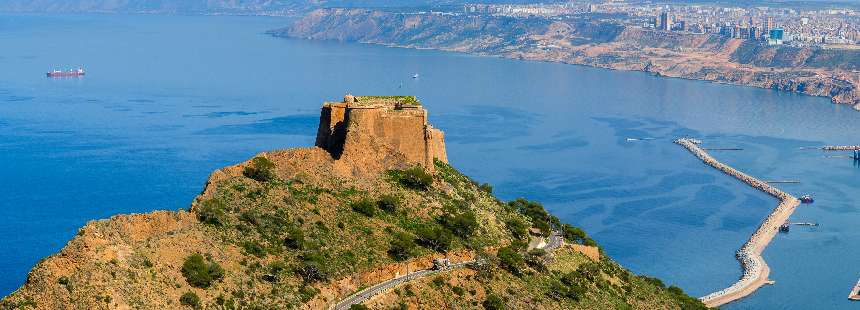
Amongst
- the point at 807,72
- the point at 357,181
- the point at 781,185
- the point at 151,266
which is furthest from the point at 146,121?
the point at 807,72

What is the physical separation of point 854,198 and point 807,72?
100425 millimetres

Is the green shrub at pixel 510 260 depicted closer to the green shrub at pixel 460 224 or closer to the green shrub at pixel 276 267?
the green shrub at pixel 460 224

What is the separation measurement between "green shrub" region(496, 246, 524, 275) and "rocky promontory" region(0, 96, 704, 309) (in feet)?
0.16

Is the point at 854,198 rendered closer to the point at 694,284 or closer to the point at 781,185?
the point at 781,185

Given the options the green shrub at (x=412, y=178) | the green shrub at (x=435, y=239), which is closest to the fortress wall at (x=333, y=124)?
the green shrub at (x=412, y=178)

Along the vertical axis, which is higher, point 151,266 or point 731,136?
point 151,266

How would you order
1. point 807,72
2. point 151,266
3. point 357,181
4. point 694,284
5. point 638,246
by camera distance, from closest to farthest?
point 151,266 → point 357,181 → point 694,284 → point 638,246 → point 807,72

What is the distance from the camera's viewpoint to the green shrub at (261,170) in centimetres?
3044

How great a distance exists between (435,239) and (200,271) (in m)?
8.12

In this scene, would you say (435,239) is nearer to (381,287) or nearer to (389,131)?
(381,287)

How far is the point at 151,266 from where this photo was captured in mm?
23750

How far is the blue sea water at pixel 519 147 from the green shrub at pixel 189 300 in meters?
35.3

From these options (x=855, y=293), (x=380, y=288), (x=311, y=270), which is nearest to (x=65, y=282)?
(x=311, y=270)

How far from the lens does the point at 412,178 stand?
109 ft
